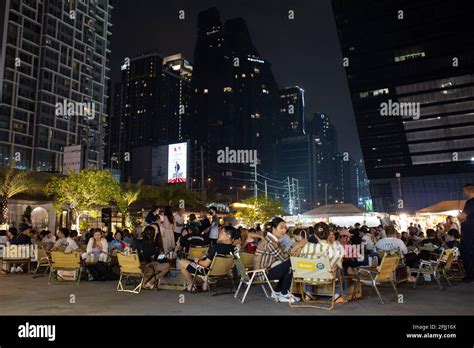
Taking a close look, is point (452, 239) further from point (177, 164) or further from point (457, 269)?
point (177, 164)

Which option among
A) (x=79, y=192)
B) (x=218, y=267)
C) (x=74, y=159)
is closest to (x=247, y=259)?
(x=218, y=267)

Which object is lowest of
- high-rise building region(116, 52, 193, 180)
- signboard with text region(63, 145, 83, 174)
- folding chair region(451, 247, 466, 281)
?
folding chair region(451, 247, 466, 281)

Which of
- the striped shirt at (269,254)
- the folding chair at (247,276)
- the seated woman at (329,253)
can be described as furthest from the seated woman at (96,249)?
the seated woman at (329,253)

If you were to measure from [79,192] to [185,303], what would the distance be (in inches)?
801

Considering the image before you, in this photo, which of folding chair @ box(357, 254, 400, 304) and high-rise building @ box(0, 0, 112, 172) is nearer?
folding chair @ box(357, 254, 400, 304)

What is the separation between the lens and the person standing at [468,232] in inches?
407

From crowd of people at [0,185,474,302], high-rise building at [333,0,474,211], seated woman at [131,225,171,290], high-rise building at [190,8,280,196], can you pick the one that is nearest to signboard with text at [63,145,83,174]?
crowd of people at [0,185,474,302]

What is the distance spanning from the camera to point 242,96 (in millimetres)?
168875

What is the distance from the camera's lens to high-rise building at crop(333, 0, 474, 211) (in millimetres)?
93062

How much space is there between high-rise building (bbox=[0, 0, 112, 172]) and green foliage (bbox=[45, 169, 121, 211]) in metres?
48.2

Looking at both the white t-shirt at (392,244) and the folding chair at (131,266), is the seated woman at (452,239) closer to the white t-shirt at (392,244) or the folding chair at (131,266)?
the white t-shirt at (392,244)

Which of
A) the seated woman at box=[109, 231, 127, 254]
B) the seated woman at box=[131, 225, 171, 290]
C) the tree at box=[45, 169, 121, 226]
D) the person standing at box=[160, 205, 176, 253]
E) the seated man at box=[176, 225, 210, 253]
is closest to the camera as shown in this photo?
the seated woman at box=[131, 225, 171, 290]

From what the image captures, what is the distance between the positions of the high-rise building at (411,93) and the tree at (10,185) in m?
84.6

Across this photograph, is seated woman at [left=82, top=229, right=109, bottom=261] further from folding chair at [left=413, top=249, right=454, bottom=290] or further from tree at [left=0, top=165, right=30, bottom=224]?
tree at [left=0, top=165, right=30, bottom=224]
